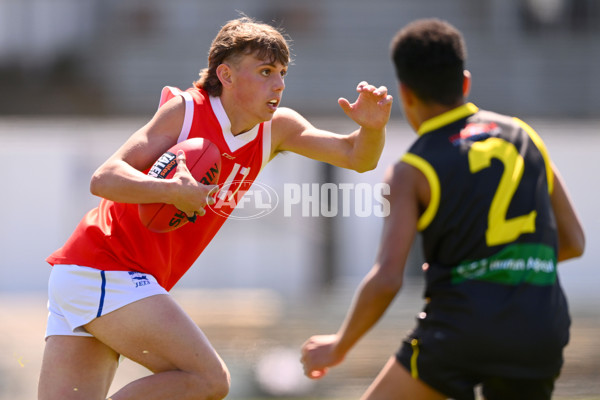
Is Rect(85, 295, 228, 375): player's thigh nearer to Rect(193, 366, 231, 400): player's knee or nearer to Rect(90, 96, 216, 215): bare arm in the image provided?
Rect(193, 366, 231, 400): player's knee

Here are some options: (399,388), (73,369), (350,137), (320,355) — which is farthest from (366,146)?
(73,369)

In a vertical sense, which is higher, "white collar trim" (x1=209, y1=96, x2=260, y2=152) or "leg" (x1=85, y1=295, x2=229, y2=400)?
"white collar trim" (x1=209, y1=96, x2=260, y2=152)

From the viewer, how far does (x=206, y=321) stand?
471 inches

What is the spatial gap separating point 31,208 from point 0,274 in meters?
1.34

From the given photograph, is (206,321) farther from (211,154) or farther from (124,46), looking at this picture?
(211,154)

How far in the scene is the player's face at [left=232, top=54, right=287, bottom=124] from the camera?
3.67 m

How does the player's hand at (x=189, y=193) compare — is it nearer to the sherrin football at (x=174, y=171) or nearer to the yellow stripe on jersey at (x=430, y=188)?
the sherrin football at (x=174, y=171)

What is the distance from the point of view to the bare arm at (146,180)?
3246mm

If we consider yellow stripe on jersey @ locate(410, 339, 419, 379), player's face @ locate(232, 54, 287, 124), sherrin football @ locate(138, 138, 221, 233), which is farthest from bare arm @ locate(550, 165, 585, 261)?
sherrin football @ locate(138, 138, 221, 233)

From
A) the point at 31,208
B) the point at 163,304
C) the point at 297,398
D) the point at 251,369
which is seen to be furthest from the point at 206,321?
the point at 163,304

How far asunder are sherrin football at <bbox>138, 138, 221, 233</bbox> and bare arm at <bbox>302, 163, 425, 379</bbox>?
873mm

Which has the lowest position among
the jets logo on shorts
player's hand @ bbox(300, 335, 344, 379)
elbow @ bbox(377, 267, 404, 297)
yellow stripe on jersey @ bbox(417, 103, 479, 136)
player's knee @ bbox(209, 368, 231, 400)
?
player's knee @ bbox(209, 368, 231, 400)

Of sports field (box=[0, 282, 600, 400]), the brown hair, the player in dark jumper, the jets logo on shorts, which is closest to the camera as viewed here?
the player in dark jumper

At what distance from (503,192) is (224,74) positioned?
1.39 metres
